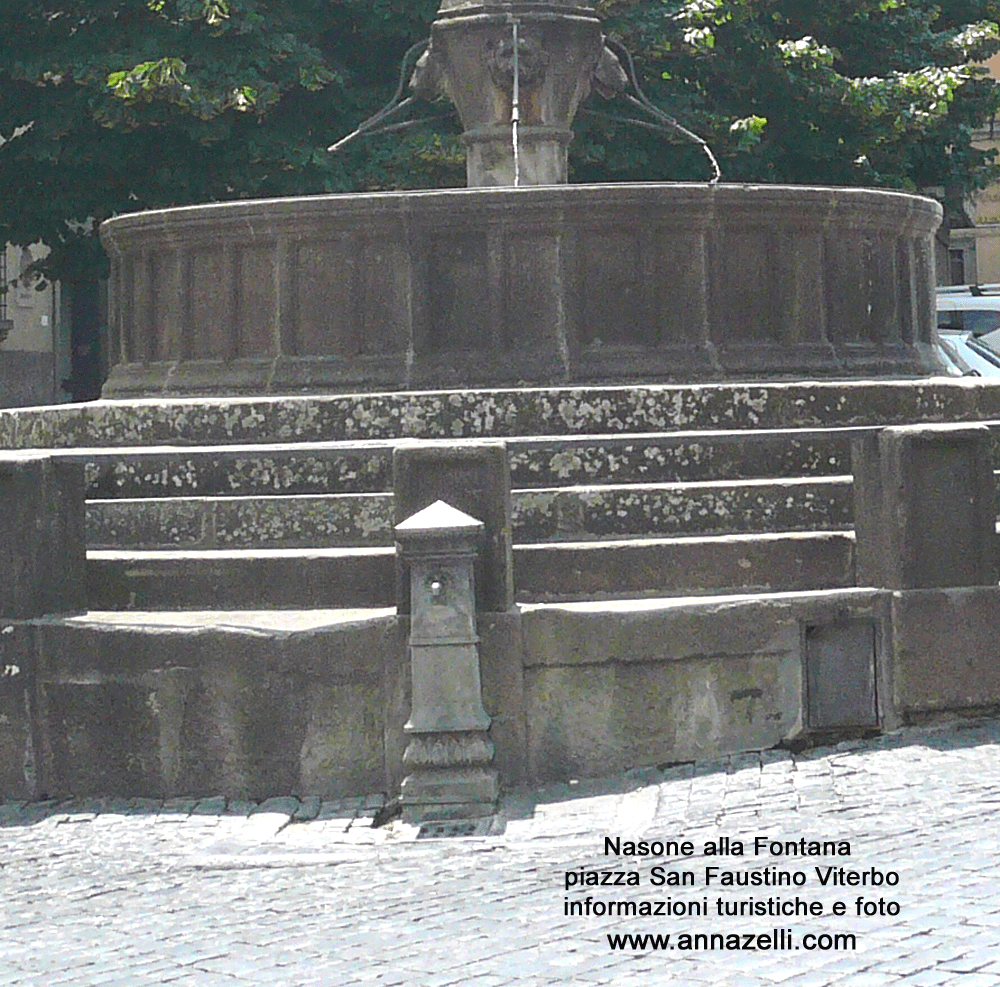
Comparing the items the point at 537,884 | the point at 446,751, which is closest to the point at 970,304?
the point at 446,751

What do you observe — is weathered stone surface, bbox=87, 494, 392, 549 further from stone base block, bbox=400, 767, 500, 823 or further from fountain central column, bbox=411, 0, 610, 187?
fountain central column, bbox=411, 0, 610, 187

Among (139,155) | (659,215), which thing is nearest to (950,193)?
(139,155)

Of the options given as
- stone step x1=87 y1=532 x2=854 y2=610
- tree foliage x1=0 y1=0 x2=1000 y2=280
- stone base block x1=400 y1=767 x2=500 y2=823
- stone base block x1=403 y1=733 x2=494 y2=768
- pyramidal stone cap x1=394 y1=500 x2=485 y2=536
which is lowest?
stone base block x1=400 y1=767 x2=500 y2=823

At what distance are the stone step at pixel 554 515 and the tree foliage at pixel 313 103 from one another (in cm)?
1067

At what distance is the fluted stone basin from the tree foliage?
29.3 feet

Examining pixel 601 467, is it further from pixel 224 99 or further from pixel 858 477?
pixel 224 99

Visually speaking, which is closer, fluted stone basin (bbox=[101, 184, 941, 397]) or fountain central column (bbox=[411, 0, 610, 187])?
fluted stone basin (bbox=[101, 184, 941, 397])

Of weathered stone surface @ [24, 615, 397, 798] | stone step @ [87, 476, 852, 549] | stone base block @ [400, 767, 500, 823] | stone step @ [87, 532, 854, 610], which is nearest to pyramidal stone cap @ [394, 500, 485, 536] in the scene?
weathered stone surface @ [24, 615, 397, 798]

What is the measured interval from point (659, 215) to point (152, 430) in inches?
108

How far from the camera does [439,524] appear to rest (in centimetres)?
804

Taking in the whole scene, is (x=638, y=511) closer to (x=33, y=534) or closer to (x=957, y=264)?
(x=33, y=534)

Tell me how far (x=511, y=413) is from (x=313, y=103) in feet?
39.7

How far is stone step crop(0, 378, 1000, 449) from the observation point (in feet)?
32.0

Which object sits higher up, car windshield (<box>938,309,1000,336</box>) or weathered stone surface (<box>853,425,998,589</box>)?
car windshield (<box>938,309,1000,336</box>)
